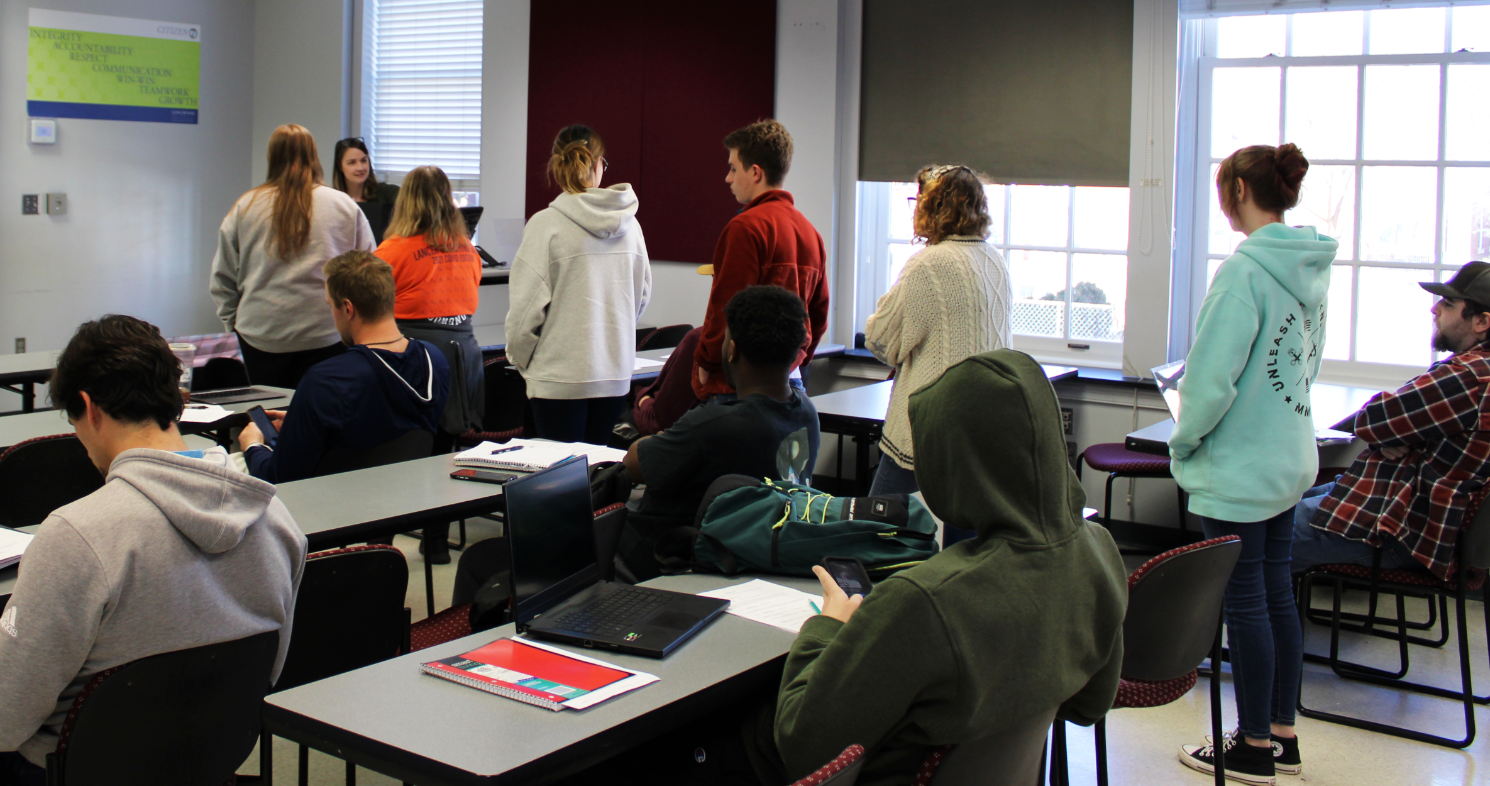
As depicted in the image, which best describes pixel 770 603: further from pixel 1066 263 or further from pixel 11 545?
pixel 1066 263

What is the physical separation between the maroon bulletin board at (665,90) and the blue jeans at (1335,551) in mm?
3268

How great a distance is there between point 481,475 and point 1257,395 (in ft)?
5.77

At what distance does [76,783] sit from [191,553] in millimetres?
322

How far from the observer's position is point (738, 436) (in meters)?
2.20

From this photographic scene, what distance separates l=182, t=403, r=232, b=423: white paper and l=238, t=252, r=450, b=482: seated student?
0.33 metres

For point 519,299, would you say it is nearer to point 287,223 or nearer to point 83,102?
point 287,223

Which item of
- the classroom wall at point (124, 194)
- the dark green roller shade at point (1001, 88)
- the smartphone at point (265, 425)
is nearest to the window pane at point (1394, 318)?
the dark green roller shade at point (1001, 88)

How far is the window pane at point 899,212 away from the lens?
5.46m

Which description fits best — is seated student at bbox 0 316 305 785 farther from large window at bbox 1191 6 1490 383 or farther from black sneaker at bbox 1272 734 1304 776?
large window at bbox 1191 6 1490 383

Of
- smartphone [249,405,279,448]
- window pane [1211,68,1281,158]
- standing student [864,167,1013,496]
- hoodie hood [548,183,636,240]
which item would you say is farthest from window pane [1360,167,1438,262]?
smartphone [249,405,279,448]

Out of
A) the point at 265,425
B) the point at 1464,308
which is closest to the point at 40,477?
the point at 265,425

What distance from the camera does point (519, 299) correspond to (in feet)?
11.8

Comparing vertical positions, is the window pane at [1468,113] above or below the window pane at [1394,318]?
above

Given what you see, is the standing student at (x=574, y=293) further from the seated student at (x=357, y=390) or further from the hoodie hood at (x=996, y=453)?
the hoodie hood at (x=996, y=453)
